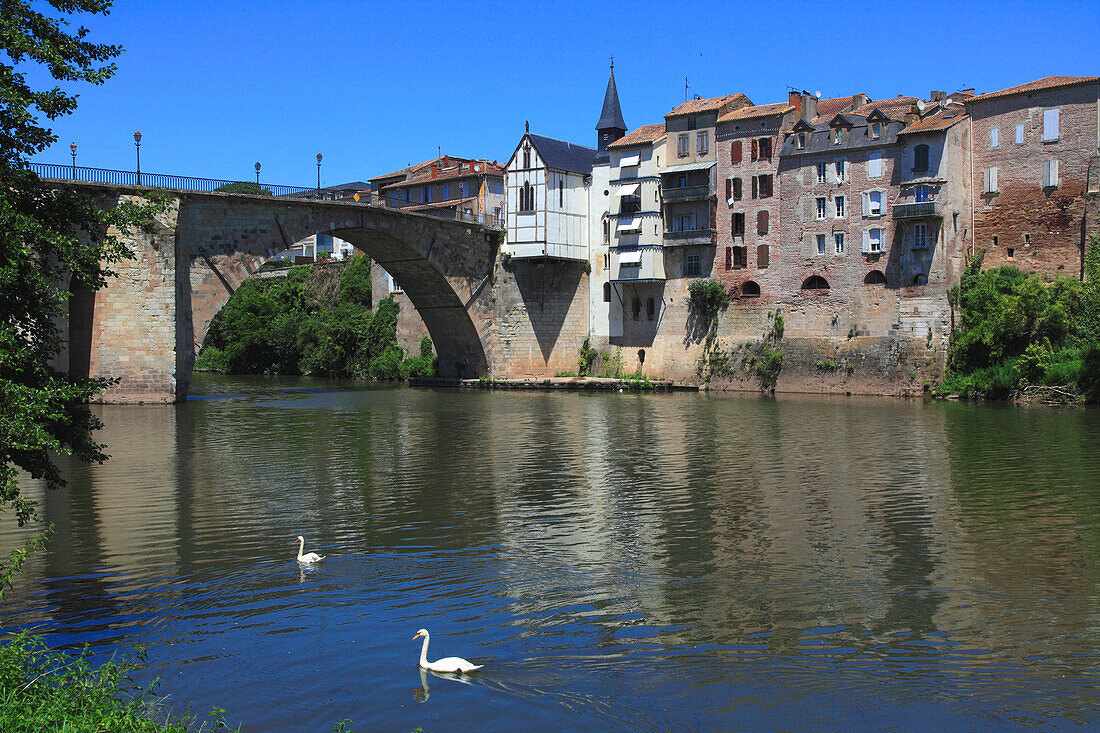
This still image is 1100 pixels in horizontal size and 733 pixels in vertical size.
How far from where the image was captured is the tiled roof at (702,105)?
5408cm

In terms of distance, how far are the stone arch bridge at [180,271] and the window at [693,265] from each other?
48.8ft

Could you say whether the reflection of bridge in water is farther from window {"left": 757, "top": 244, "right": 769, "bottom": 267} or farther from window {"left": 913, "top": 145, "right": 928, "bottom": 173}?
window {"left": 913, "top": 145, "right": 928, "bottom": 173}

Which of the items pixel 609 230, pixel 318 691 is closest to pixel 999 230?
pixel 609 230

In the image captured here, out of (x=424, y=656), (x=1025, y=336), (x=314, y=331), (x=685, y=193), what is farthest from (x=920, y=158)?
(x=424, y=656)

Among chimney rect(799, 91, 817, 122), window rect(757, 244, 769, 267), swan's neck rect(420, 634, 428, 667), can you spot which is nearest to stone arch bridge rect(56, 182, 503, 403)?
window rect(757, 244, 769, 267)

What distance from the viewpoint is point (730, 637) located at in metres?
11.6

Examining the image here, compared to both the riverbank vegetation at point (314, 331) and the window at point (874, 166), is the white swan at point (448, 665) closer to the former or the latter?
the window at point (874, 166)

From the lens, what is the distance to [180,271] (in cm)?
4134

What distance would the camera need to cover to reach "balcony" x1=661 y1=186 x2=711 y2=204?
54094 mm

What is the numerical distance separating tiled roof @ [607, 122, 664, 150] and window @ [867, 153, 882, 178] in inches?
494

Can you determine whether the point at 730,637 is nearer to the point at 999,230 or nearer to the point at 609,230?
the point at 999,230

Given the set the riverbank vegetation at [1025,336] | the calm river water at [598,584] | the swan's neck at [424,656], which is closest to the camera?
the calm river water at [598,584]

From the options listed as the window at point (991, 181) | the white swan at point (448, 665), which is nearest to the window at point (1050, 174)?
the window at point (991, 181)

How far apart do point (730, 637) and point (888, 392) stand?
38520mm
